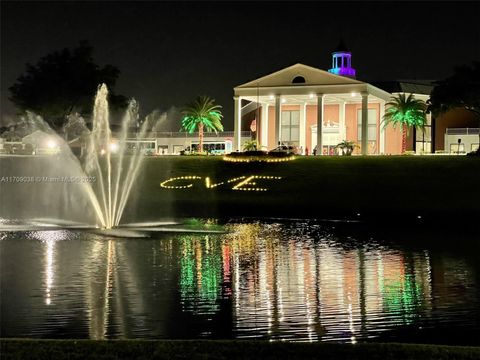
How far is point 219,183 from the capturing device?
43938 mm

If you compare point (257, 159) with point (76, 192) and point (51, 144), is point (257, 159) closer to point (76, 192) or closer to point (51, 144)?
point (76, 192)

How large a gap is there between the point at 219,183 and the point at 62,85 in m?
29.0

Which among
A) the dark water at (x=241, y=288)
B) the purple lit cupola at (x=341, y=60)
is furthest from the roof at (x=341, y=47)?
the dark water at (x=241, y=288)

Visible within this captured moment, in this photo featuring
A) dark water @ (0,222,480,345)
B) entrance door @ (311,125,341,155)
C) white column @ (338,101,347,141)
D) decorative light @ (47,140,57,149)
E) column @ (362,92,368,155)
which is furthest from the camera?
decorative light @ (47,140,57,149)

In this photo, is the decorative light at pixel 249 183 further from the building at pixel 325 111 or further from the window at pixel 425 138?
the window at pixel 425 138

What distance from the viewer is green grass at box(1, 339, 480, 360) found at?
26.7 feet

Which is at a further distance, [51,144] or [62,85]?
[51,144]

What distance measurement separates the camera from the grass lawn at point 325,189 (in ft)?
112

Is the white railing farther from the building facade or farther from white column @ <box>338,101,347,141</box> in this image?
white column @ <box>338,101,347,141</box>

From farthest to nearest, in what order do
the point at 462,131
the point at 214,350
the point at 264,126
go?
the point at 462,131, the point at 264,126, the point at 214,350

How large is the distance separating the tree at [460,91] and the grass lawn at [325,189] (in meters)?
9.69

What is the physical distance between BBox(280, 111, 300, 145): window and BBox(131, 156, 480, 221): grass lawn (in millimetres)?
22383

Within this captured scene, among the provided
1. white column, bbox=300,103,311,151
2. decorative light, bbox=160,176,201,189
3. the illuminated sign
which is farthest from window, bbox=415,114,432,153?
decorative light, bbox=160,176,201,189

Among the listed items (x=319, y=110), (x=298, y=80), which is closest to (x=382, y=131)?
(x=319, y=110)
